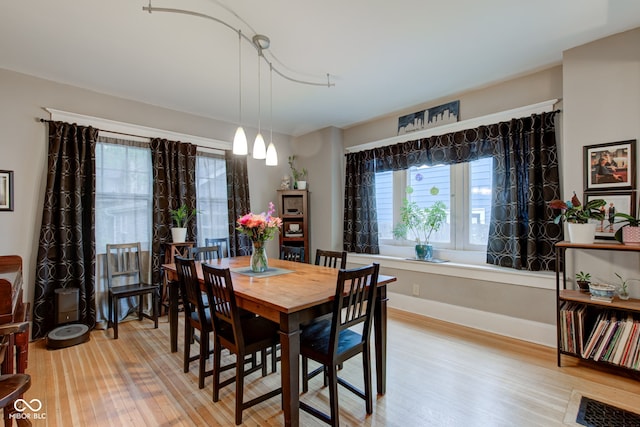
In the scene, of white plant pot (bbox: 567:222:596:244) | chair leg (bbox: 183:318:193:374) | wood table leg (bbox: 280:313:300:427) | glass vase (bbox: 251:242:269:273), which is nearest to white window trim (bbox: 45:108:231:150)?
glass vase (bbox: 251:242:269:273)

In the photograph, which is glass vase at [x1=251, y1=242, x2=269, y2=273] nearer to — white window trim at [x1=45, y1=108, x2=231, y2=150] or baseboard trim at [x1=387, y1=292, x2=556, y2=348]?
baseboard trim at [x1=387, y1=292, x2=556, y2=348]

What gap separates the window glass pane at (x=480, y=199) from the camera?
3.38 meters

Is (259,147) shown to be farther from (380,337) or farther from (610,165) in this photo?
(610,165)

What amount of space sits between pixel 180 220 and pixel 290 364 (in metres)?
2.89

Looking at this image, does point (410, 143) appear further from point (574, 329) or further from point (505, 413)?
point (505, 413)

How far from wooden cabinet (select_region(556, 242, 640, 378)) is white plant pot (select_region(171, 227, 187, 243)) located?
12.7ft

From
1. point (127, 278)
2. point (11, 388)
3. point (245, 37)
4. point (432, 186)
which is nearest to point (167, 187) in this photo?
point (127, 278)

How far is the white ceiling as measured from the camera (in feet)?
6.82

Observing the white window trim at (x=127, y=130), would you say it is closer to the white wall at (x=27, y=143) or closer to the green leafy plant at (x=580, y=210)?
the white wall at (x=27, y=143)

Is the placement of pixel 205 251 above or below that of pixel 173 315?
above

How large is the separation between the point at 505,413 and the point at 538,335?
4.30 feet

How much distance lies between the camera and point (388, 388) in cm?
220

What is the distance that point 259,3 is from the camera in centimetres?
201

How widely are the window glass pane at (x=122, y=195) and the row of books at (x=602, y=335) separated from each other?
443cm
